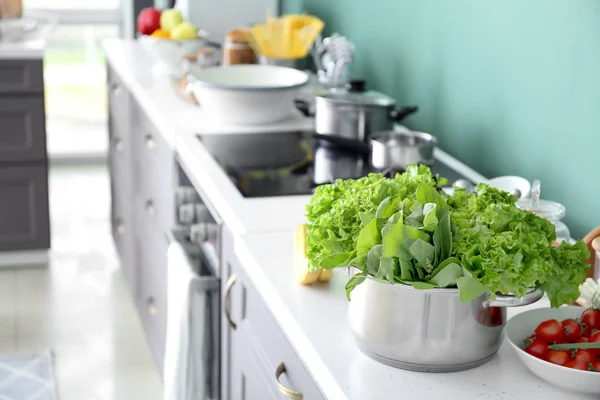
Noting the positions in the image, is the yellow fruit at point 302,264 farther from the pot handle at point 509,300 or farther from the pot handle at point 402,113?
the pot handle at point 402,113

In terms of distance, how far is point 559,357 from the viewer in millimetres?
1232

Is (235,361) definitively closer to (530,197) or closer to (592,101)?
(530,197)

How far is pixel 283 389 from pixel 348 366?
24 cm

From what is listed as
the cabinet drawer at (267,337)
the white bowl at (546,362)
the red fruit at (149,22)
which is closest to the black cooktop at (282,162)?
the cabinet drawer at (267,337)

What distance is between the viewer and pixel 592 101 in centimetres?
183

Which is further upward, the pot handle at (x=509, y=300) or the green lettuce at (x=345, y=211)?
the green lettuce at (x=345, y=211)

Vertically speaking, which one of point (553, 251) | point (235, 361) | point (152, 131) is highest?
point (553, 251)

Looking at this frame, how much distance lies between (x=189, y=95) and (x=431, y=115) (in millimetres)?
780

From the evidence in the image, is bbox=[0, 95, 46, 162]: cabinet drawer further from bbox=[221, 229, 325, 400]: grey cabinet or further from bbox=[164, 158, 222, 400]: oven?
bbox=[221, 229, 325, 400]: grey cabinet

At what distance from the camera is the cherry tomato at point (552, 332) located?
49.8 inches

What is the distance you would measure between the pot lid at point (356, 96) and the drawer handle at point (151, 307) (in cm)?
89

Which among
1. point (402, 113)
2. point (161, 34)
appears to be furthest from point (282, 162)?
point (161, 34)

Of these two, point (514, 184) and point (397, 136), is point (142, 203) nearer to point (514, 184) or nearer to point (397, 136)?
point (397, 136)

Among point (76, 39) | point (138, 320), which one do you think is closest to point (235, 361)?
point (138, 320)
